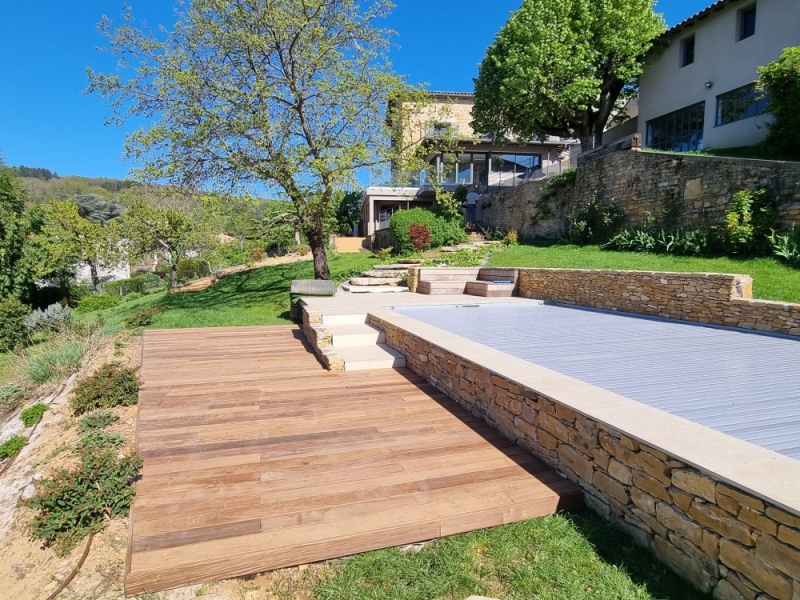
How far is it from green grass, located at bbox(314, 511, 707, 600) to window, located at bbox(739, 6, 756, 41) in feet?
57.0

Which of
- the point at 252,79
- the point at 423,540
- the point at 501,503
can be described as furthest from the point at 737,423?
the point at 252,79

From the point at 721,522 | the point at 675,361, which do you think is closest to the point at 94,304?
the point at 675,361

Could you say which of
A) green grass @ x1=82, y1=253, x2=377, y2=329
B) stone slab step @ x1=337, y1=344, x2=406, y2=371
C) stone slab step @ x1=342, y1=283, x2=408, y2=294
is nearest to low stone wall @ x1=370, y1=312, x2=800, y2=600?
stone slab step @ x1=337, y1=344, x2=406, y2=371

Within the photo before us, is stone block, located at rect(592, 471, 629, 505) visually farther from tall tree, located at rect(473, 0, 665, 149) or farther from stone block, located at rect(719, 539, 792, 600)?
tall tree, located at rect(473, 0, 665, 149)

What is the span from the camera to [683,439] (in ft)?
6.79

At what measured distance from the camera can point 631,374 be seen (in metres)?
3.60

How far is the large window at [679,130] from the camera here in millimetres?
14898

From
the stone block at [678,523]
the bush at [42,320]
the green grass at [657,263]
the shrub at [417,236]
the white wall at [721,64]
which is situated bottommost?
the bush at [42,320]

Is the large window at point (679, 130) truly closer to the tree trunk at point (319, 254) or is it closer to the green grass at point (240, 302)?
the green grass at point (240, 302)

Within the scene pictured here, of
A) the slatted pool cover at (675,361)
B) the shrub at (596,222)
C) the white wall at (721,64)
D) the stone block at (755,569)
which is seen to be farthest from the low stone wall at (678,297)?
the white wall at (721,64)

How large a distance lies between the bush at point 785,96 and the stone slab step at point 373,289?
1029 centimetres

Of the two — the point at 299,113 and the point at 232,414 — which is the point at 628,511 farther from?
the point at 299,113

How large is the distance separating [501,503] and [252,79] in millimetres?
10743

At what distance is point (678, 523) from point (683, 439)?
0.38 metres
